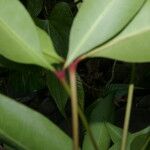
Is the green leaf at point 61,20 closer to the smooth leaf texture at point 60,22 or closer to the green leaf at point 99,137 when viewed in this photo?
the smooth leaf texture at point 60,22

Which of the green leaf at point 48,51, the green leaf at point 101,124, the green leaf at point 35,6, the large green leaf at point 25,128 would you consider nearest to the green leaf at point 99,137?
the green leaf at point 101,124

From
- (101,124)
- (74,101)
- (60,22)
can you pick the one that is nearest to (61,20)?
Answer: (60,22)

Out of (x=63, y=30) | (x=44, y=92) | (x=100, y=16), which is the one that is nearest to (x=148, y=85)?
(x=63, y=30)

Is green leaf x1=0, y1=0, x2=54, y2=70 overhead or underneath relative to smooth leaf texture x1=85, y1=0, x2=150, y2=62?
overhead

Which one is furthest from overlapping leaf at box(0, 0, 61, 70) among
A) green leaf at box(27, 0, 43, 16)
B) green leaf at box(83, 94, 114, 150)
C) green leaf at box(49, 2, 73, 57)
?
green leaf at box(27, 0, 43, 16)

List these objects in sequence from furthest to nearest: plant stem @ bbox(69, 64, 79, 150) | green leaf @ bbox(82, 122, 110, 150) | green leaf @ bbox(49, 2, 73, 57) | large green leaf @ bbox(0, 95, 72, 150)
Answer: green leaf @ bbox(49, 2, 73, 57)
green leaf @ bbox(82, 122, 110, 150)
large green leaf @ bbox(0, 95, 72, 150)
plant stem @ bbox(69, 64, 79, 150)

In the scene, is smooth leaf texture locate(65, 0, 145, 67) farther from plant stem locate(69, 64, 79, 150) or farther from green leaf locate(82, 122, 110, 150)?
green leaf locate(82, 122, 110, 150)
